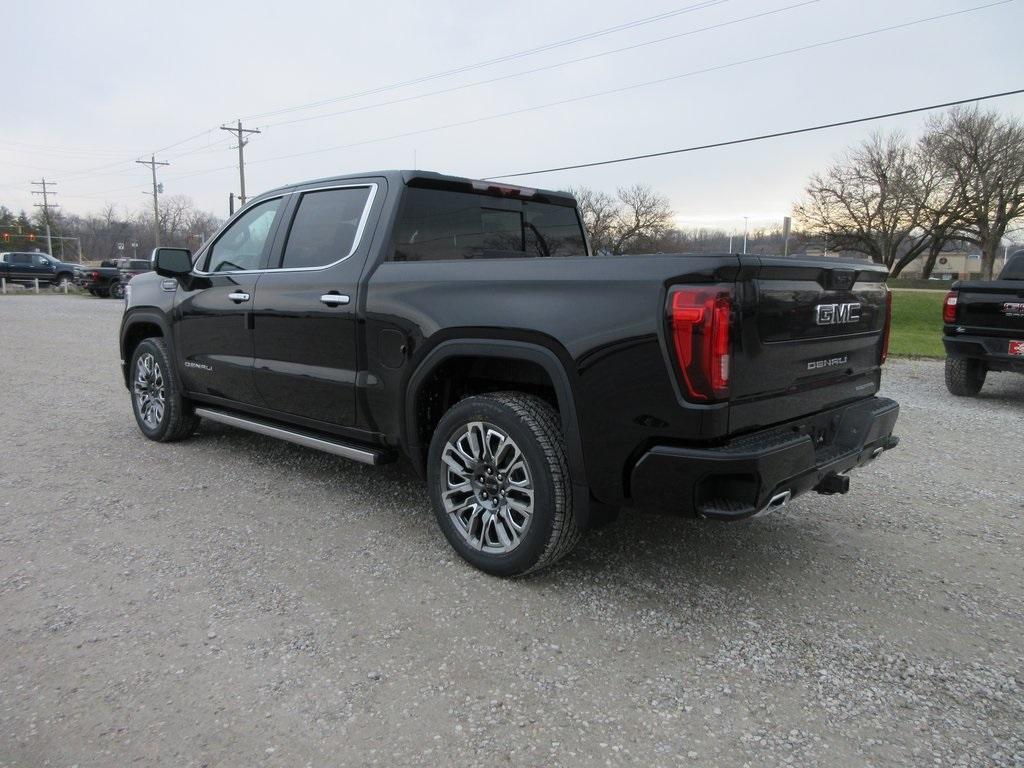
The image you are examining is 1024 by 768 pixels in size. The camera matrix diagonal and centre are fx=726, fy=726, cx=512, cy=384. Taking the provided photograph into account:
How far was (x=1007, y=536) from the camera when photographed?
3.99 metres

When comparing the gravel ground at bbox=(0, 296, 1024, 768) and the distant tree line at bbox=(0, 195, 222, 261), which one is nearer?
the gravel ground at bbox=(0, 296, 1024, 768)

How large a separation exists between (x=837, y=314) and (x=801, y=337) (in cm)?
37

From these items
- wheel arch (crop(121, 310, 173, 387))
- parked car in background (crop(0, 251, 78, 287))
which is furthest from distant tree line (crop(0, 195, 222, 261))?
wheel arch (crop(121, 310, 173, 387))

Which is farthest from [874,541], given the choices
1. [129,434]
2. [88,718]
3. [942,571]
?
[129,434]

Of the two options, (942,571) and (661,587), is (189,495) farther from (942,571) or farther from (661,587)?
(942,571)

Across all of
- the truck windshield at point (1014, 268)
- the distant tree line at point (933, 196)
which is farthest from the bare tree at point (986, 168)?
the truck windshield at point (1014, 268)

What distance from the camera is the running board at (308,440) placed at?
13.0ft

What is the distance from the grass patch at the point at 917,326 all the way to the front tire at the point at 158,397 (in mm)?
11957

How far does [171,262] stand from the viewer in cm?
511

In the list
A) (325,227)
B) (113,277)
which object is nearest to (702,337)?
(325,227)

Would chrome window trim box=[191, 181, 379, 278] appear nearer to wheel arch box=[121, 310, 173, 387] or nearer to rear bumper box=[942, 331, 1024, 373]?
wheel arch box=[121, 310, 173, 387]

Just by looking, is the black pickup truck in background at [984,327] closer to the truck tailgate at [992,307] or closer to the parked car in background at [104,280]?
the truck tailgate at [992,307]

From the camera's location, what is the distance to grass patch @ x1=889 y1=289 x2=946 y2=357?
45.2 feet

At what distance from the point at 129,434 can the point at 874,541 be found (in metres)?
5.68
